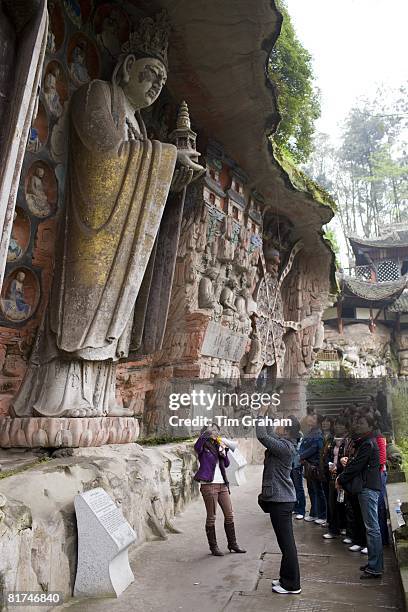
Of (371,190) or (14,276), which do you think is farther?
(371,190)

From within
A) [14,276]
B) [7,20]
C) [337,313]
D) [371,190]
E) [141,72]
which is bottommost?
[14,276]

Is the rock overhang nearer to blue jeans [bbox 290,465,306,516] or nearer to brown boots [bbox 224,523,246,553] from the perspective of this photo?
blue jeans [bbox 290,465,306,516]

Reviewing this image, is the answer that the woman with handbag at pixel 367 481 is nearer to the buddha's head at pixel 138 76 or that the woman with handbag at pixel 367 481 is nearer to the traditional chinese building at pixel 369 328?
the buddha's head at pixel 138 76

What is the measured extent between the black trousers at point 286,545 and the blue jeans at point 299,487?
218 centimetres

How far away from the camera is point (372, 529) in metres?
3.67

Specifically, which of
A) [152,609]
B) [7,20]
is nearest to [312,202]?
[7,20]

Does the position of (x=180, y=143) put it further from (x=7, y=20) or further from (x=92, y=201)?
(x=7, y=20)

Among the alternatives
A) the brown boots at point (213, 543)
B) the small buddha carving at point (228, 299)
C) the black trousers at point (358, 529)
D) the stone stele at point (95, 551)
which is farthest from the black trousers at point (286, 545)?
the small buddha carving at point (228, 299)

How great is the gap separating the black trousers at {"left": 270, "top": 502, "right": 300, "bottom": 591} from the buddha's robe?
178 centimetres

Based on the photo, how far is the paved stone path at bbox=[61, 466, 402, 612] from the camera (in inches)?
123

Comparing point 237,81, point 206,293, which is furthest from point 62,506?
point 237,81

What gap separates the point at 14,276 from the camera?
4.57m

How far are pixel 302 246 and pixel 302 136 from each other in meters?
2.33

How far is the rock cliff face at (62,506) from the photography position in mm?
2641
